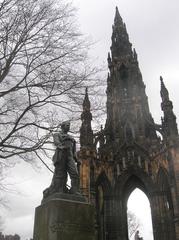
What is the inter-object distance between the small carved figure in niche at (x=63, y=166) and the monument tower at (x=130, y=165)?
1313cm

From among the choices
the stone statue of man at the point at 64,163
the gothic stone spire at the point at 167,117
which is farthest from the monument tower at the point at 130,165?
the stone statue of man at the point at 64,163

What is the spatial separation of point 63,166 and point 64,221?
1206 mm

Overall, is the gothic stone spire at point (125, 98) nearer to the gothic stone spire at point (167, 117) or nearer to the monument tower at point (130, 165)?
the monument tower at point (130, 165)

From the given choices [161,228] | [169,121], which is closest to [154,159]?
[169,121]

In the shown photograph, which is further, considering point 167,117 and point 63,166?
point 167,117

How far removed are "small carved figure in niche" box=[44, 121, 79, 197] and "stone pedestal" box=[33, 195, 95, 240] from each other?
14.8 inches

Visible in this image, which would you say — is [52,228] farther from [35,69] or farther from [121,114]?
[121,114]

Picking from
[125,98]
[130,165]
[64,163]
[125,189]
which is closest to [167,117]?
[130,165]

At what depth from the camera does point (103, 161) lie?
2636cm

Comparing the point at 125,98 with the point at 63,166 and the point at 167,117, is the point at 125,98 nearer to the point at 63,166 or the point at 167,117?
the point at 167,117

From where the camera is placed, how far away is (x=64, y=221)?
200 inches

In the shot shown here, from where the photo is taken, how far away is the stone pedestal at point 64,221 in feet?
16.3

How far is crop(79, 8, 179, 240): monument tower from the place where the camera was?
22.7m

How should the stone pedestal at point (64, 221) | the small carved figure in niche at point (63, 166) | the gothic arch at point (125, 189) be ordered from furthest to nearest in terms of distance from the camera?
the gothic arch at point (125, 189) < the small carved figure in niche at point (63, 166) < the stone pedestal at point (64, 221)
